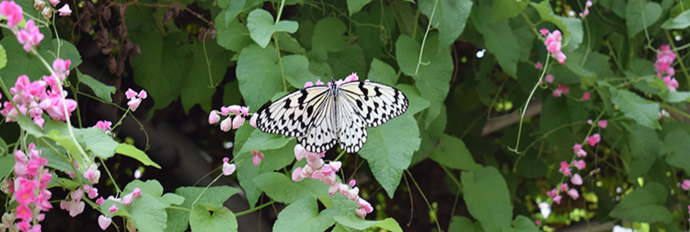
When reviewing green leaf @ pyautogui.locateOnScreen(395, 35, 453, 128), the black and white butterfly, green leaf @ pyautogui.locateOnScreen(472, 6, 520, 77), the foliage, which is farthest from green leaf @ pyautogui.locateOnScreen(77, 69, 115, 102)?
green leaf @ pyautogui.locateOnScreen(472, 6, 520, 77)

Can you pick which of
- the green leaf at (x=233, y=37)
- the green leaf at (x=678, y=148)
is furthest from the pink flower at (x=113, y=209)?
the green leaf at (x=678, y=148)

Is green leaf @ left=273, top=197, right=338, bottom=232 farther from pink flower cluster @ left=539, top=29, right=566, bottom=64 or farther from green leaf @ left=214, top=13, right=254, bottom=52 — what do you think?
pink flower cluster @ left=539, top=29, right=566, bottom=64

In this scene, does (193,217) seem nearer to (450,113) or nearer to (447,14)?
(447,14)

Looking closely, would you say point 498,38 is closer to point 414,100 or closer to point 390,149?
point 414,100

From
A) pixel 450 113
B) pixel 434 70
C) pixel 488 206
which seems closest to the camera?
pixel 434 70

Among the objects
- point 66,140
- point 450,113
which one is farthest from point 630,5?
point 66,140

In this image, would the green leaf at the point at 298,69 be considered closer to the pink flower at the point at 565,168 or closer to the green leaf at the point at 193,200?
the green leaf at the point at 193,200
